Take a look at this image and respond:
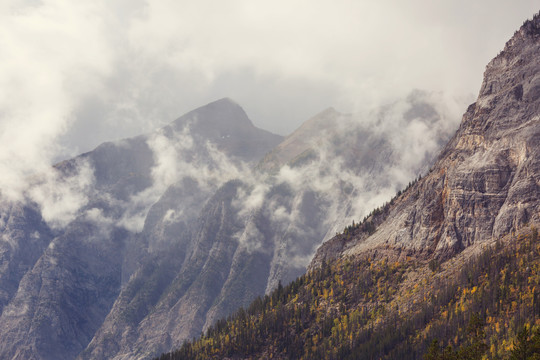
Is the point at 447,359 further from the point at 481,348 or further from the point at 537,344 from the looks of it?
the point at 537,344

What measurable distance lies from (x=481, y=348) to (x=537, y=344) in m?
13.5

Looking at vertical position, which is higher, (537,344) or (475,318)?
(475,318)

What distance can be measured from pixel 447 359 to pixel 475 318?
52.6 feet

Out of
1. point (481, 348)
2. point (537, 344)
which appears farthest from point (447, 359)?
point (537, 344)

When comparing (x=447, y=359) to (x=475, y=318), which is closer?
(x=447, y=359)

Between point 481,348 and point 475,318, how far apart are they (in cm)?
771

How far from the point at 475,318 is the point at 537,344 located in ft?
52.8

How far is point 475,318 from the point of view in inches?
6152

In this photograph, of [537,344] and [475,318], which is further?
[475,318]

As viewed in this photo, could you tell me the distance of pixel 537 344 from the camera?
145500 mm

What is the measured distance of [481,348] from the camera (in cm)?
15262
